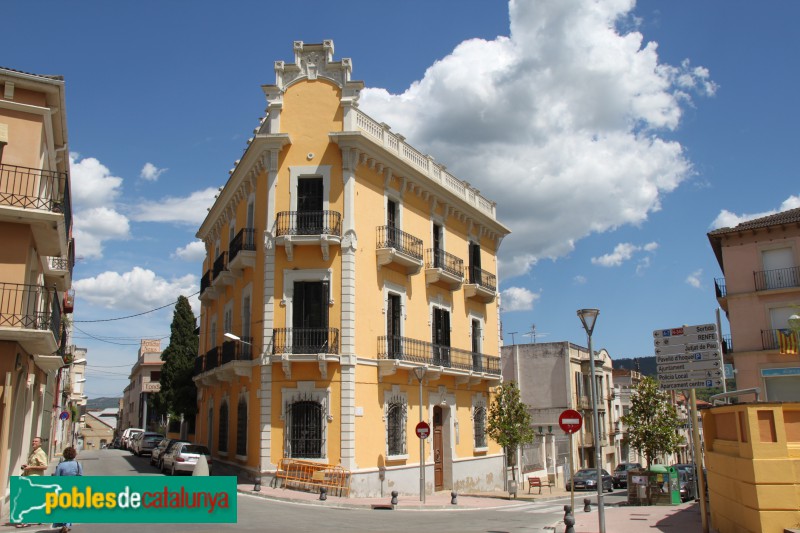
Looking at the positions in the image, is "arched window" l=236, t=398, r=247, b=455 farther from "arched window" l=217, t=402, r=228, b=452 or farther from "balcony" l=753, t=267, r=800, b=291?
"balcony" l=753, t=267, r=800, b=291

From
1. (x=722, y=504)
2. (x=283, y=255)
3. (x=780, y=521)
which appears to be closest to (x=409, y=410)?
(x=283, y=255)

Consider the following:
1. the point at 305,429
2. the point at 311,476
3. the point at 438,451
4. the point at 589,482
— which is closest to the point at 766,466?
the point at 311,476

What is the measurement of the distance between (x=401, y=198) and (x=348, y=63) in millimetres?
5893

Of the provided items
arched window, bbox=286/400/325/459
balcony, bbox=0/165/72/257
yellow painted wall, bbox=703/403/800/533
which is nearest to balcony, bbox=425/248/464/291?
arched window, bbox=286/400/325/459

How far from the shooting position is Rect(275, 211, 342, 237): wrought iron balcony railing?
23.5m

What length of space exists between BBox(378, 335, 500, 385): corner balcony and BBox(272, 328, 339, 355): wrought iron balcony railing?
2238 mm

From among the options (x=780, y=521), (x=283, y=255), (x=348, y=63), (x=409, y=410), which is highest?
(x=348, y=63)

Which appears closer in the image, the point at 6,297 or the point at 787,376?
the point at 6,297

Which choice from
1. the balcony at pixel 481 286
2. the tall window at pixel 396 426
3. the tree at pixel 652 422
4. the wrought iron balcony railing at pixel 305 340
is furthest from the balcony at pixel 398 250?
the tree at pixel 652 422

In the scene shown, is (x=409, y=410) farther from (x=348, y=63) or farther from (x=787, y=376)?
(x=787, y=376)

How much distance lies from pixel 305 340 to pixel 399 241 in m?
5.96

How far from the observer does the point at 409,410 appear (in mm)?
25547

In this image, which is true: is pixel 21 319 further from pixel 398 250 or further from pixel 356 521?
pixel 398 250

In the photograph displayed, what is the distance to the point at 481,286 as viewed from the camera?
32281mm
